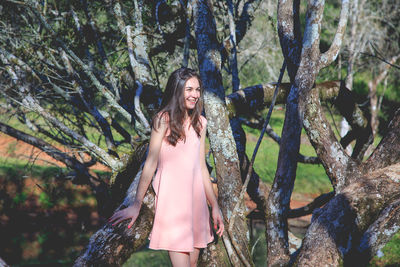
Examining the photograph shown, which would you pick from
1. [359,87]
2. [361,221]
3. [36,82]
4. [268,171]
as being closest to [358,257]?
[361,221]

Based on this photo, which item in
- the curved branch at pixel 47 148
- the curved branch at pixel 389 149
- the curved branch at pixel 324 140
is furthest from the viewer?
the curved branch at pixel 47 148

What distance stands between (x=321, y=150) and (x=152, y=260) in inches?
200

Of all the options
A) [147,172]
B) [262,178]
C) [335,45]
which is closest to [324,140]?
[335,45]

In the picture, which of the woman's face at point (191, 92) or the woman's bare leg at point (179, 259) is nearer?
the woman's bare leg at point (179, 259)

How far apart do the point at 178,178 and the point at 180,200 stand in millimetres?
143

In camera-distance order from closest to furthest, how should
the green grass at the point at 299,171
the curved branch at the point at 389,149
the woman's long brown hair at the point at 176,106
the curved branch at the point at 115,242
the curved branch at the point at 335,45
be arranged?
1. the curved branch at the point at 115,242
2. the woman's long brown hair at the point at 176,106
3. the curved branch at the point at 389,149
4. the curved branch at the point at 335,45
5. the green grass at the point at 299,171

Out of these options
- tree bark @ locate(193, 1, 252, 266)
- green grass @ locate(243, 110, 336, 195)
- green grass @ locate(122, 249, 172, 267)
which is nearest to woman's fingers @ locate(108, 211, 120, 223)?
tree bark @ locate(193, 1, 252, 266)

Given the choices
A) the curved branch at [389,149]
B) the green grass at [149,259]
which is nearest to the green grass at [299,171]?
the green grass at [149,259]

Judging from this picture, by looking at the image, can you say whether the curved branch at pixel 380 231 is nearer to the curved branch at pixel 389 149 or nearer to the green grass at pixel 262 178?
the curved branch at pixel 389 149

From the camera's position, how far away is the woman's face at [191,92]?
2.63 metres

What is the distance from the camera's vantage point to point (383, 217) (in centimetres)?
280

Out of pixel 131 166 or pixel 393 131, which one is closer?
pixel 393 131

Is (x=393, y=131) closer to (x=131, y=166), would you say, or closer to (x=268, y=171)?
(x=131, y=166)

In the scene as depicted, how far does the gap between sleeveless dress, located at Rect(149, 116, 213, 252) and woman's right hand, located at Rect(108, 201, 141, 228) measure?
13cm
